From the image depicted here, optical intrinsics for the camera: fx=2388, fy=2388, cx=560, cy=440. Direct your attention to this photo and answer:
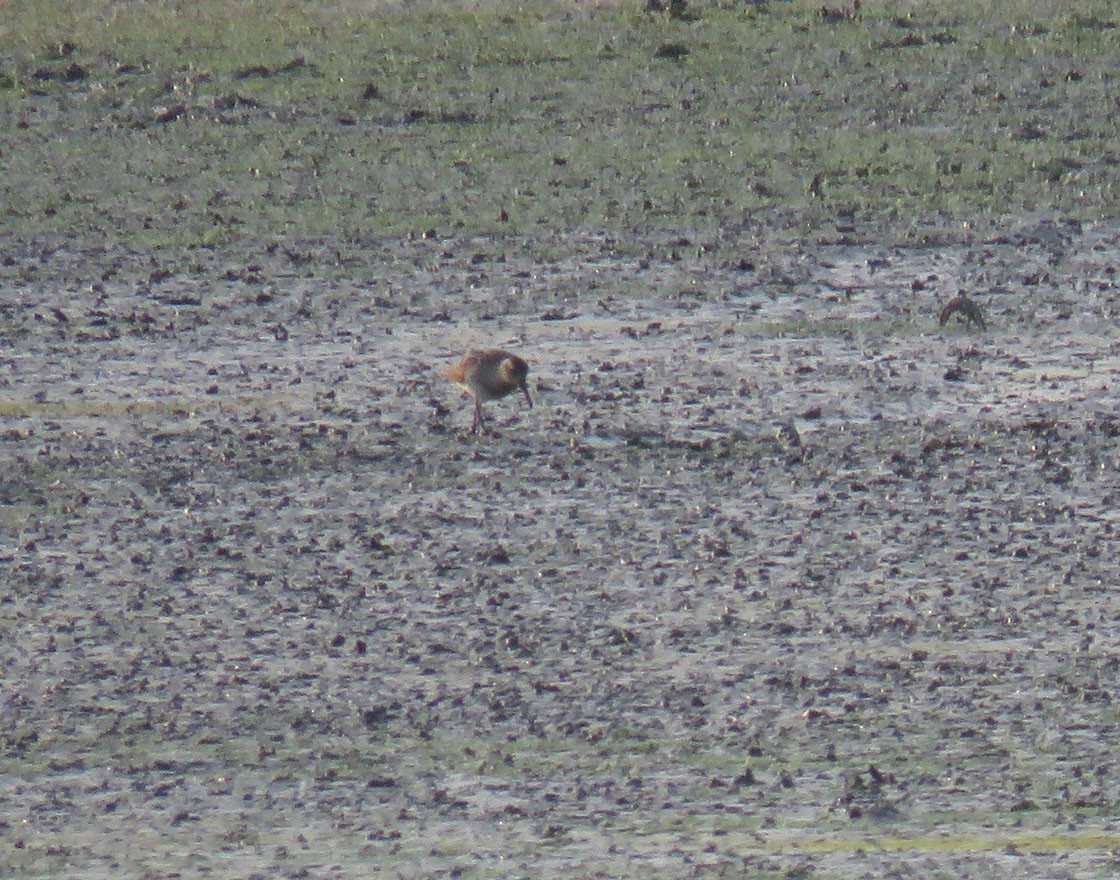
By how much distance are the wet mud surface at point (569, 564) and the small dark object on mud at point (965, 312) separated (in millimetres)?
125

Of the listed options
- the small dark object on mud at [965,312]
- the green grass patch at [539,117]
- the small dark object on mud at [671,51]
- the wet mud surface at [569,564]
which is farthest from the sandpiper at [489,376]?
the small dark object on mud at [671,51]

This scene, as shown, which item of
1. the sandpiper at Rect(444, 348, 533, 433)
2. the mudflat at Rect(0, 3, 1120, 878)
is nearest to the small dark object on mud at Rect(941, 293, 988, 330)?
the mudflat at Rect(0, 3, 1120, 878)

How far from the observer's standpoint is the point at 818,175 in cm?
1153

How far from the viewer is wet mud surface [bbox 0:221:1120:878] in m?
4.86

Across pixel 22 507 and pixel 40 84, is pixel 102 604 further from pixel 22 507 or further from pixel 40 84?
pixel 40 84

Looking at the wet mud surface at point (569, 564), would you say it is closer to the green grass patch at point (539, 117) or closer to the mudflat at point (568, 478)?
the mudflat at point (568, 478)

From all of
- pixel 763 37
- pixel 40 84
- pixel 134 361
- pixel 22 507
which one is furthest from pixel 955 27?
pixel 22 507

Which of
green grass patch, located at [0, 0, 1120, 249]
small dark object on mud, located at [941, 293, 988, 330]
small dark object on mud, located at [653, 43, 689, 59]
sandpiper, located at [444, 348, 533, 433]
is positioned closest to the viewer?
sandpiper, located at [444, 348, 533, 433]

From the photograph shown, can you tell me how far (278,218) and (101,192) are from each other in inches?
49.9

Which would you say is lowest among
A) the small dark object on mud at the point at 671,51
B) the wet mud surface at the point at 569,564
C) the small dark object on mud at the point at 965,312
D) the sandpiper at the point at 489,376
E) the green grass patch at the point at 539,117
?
the wet mud surface at the point at 569,564

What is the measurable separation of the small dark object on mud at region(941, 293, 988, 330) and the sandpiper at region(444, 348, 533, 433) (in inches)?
78.0

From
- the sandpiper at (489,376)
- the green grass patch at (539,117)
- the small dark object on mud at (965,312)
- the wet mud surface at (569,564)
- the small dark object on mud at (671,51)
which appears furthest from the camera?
the small dark object on mud at (671,51)

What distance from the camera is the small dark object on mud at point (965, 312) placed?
9023 mm

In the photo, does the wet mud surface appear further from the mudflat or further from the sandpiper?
the sandpiper
